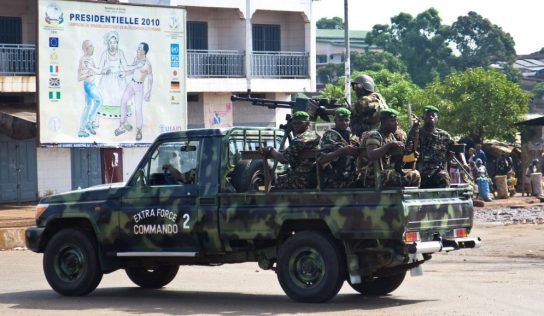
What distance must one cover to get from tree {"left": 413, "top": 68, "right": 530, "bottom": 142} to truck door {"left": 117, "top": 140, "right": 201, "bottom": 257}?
99.5 ft

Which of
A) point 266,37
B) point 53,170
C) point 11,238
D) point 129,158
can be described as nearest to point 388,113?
point 11,238

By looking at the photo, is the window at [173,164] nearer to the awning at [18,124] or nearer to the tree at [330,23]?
the awning at [18,124]

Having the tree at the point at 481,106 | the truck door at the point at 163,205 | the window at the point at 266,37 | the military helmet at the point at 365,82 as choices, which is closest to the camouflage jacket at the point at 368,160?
the military helmet at the point at 365,82

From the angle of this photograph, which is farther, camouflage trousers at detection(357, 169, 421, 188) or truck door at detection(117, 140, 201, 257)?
truck door at detection(117, 140, 201, 257)

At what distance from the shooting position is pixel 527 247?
20.0 m

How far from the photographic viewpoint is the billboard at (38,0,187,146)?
3102cm

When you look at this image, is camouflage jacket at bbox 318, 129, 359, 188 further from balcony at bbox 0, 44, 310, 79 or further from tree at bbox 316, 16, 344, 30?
tree at bbox 316, 16, 344, 30

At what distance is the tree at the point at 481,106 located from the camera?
42875mm

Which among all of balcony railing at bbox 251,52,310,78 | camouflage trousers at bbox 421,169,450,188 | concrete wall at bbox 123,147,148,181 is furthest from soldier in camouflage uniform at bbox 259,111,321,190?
balcony railing at bbox 251,52,310,78

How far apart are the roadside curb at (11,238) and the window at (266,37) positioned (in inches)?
740

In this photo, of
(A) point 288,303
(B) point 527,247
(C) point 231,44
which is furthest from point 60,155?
(A) point 288,303

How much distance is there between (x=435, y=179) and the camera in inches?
517

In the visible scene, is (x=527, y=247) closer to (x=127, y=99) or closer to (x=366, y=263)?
(x=366, y=263)

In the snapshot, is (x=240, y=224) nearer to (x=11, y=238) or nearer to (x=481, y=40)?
(x=11, y=238)
